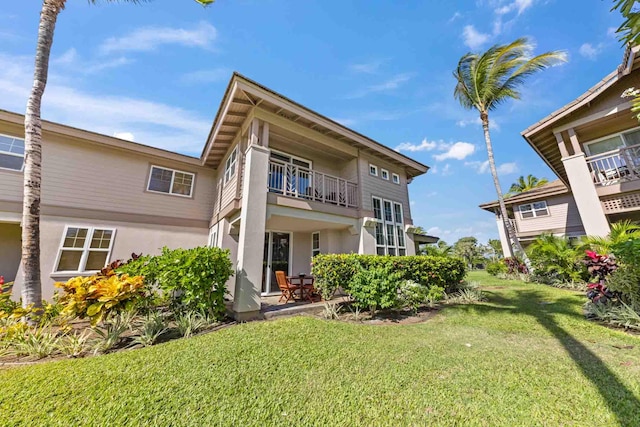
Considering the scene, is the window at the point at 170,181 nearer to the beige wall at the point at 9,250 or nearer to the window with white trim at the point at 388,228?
the beige wall at the point at 9,250

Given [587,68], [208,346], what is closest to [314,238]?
[208,346]

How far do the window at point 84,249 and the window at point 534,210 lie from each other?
2622cm

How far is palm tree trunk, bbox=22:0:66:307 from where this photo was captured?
4938mm

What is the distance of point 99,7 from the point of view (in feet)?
23.5

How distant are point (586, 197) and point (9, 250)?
22406 millimetres

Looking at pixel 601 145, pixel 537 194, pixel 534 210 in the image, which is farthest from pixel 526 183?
pixel 601 145

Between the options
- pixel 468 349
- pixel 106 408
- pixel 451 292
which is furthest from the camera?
pixel 451 292

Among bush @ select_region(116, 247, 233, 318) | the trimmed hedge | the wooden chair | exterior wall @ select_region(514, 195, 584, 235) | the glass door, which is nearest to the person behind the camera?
bush @ select_region(116, 247, 233, 318)

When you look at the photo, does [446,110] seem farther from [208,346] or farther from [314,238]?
[208,346]

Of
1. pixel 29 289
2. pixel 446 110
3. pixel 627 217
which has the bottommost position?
pixel 29 289

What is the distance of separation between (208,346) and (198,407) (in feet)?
5.51

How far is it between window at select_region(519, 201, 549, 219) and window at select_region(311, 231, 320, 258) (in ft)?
60.2

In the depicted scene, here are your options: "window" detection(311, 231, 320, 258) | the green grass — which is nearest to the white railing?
the green grass

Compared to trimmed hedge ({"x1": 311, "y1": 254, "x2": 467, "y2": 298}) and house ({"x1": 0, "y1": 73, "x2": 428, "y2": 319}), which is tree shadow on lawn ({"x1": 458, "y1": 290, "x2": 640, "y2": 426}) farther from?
house ({"x1": 0, "y1": 73, "x2": 428, "y2": 319})
